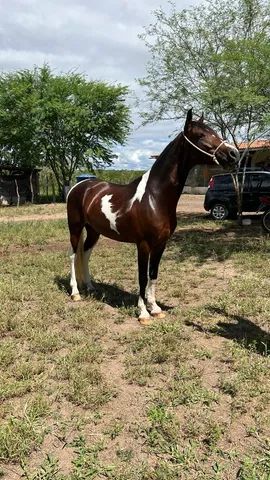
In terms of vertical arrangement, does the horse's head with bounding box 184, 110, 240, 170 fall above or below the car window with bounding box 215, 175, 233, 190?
above

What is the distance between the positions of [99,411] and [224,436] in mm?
956

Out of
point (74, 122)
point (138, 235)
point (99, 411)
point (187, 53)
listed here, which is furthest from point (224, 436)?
point (74, 122)

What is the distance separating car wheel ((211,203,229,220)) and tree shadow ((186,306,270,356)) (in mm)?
10761

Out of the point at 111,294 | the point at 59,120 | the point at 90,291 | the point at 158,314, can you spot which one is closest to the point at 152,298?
the point at 158,314

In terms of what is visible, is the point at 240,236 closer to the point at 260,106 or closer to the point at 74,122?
the point at 260,106

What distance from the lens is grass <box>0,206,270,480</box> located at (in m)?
2.75

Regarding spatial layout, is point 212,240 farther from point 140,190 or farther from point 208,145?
point 208,145

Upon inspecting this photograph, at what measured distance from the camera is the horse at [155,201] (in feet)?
16.3

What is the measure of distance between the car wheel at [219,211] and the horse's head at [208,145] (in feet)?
36.4

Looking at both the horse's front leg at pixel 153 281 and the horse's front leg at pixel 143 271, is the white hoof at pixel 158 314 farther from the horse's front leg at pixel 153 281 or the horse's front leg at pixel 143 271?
the horse's front leg at pixel 143 271

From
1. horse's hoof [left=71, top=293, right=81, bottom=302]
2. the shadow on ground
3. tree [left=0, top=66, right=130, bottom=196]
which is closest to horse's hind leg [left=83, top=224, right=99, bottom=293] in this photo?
horse's hoof [left=71, top=293, right=81, bottom=302]

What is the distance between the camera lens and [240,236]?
11.7 metres

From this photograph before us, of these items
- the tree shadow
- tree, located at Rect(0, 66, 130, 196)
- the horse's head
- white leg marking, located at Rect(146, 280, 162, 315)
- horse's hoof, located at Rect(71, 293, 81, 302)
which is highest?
tree, located at Rect(0, 66, 130, 196)

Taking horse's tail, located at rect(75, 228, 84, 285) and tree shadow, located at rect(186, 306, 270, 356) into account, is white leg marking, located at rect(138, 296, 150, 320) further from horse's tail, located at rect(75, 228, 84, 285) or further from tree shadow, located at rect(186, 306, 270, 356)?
horse's tail, located at rect(75, 228, 84, 285)
